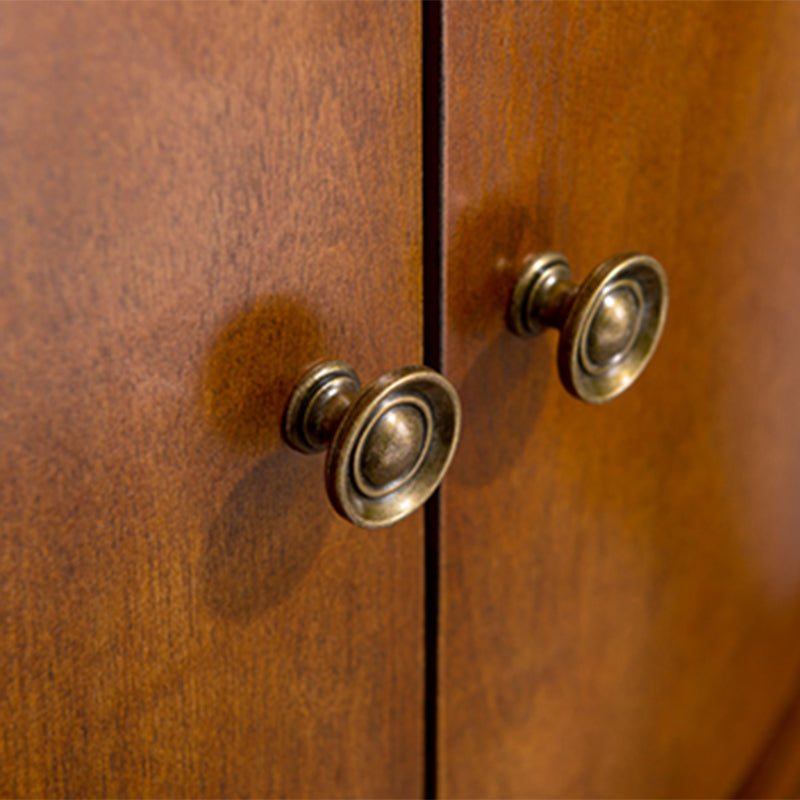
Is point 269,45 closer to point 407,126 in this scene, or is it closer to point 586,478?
point 407,126

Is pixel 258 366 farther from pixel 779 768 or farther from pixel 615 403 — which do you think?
pixel 779 768

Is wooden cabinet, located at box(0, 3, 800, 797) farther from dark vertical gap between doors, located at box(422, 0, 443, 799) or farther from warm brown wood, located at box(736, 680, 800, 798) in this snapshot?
warm brown wood, located at box(736, 680, 800, 798)

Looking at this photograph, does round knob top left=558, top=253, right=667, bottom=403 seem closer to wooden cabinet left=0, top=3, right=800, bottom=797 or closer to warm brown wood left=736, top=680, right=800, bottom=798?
wooden cabinet left=0, top=3, right=800, bottom=797

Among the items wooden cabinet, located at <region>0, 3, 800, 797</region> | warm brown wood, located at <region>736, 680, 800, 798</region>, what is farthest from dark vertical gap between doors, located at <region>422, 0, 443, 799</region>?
warm brown wood, located at <region>736, 680, 800, 798</region>

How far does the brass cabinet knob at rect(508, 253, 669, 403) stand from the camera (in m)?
0.29

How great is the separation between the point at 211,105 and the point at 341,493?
11 cm

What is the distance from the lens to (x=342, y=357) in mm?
275

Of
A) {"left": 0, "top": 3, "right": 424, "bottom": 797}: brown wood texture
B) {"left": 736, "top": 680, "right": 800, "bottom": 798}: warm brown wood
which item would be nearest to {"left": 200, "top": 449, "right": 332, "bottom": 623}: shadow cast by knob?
{"left": 0, "top": 3, "right": 424, "bottom": 797}: brown wood texture

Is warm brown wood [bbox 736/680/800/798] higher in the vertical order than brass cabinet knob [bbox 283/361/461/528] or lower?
lower

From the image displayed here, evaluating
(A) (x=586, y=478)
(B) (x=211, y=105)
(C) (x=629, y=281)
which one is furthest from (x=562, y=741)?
(B) (x=211, y=105)

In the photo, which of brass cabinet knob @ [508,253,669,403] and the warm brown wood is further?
the warm brown wood

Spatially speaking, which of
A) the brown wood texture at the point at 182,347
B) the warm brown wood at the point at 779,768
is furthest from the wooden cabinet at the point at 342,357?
the warm brown wood at the point at 779,768

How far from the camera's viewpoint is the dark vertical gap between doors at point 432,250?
26 cm

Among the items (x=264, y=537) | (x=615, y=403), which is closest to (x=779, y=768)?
(x=615, y=403)
